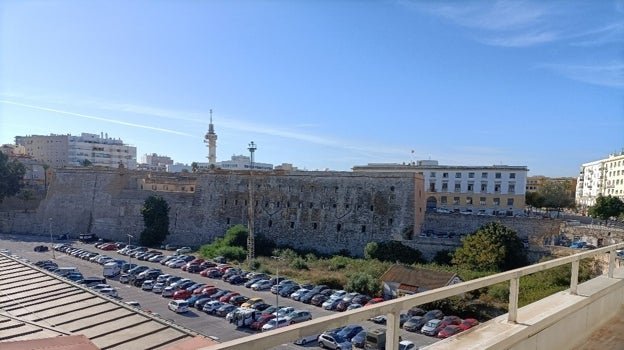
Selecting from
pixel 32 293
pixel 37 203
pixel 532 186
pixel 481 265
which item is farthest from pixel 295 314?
pixel 532 186

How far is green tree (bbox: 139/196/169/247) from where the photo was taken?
27328 millimetres

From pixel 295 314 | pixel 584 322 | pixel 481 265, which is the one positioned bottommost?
pixel 295 314

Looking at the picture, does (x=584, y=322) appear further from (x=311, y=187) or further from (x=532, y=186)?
(x=532, y=186)

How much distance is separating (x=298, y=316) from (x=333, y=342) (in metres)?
2.65

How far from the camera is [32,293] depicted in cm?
905

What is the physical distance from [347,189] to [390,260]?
5212 millimetres

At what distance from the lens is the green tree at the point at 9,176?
32.7 m

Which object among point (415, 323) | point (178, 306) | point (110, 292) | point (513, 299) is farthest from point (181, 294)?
point (513, 299)

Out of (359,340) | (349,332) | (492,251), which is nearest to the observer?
(359,340)

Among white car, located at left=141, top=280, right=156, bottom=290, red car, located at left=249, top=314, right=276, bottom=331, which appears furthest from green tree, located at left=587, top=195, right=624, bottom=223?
white car, located at left=141, top=280, right=156, bottom=290

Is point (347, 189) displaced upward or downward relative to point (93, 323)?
upward

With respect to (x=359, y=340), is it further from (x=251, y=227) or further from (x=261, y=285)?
(x=251, y=227)

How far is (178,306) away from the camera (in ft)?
48.5

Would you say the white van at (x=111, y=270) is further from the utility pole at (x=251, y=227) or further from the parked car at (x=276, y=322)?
the parked car at (x=276, y=322)
